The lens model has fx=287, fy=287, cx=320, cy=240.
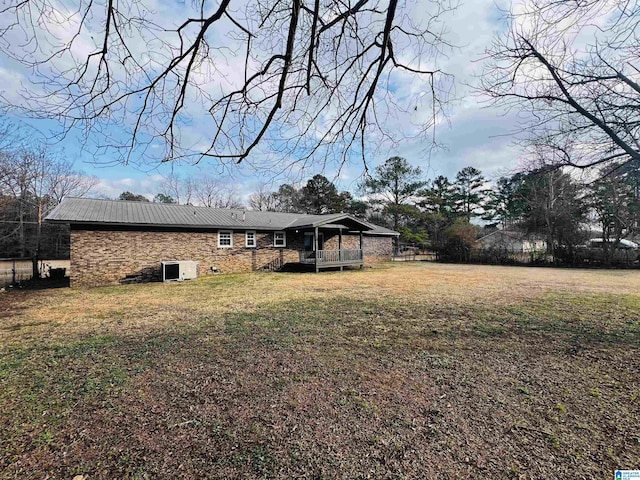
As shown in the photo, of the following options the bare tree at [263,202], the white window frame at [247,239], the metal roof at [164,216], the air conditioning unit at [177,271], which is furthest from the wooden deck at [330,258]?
the bare tree at [263,202]

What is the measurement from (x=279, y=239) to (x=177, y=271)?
6012mm

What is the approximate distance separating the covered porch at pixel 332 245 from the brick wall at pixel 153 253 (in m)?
1.01

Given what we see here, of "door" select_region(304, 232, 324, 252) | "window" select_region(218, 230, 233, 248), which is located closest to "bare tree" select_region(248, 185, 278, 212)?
"door" select_region(304, 232, 324, 252)

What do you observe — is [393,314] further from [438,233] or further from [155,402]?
[438,233]

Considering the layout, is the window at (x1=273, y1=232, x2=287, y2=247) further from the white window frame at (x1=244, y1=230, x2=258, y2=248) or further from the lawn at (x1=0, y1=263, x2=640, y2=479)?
the lawn at (x1=0, y1=263, x2=640, y2=479)

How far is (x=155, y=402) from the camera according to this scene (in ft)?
9.59

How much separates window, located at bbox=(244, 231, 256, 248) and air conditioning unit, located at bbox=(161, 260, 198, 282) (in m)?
3.49

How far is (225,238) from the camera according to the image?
15.0 metres

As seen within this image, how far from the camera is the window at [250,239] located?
15773 mm

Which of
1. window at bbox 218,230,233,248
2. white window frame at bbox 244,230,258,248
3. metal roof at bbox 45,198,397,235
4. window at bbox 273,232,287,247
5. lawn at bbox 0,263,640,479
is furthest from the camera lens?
window at bbox 273,232,287,247

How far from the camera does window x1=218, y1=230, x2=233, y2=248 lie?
1482 cm

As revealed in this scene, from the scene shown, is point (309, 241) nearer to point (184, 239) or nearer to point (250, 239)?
point (250, 239)

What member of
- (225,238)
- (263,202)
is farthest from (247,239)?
(263,202)

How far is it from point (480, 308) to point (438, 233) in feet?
91.0
